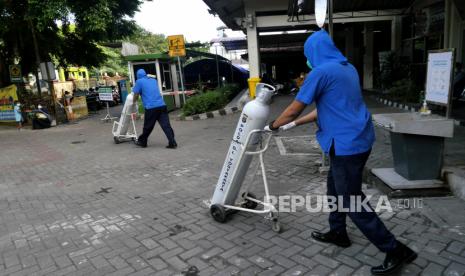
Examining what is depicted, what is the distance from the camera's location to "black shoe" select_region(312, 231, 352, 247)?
10.5ft

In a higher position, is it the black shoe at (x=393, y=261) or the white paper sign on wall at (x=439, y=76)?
the white paper sign on wall at (x=439, y=76)

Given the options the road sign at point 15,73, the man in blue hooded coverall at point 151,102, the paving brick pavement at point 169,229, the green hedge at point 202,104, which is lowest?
the paving brick pavement at point 169,229

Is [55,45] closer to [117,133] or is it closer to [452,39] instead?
Answer: [117,133]

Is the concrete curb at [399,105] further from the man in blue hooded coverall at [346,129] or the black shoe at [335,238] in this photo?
the man in blue hooded coverall at [346,129]

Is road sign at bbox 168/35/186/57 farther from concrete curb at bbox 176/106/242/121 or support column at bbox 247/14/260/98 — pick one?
support column at bbox 247/14/260/98

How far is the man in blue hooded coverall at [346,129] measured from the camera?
106 inches

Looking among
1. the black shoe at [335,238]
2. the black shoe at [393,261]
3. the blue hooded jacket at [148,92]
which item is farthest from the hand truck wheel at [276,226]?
the blue hooded jacket at [148,92]

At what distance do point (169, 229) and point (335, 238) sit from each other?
5.34ft

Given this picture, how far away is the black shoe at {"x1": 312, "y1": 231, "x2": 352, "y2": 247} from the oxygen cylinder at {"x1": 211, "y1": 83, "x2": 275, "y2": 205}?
36.2 inches

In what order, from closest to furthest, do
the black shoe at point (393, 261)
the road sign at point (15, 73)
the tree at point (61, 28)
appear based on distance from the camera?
the black shoe at point (393, 261) < the tree at point (61, 28) < the road sign at point (15, 73)

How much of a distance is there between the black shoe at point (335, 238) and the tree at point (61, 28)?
33.7 ft

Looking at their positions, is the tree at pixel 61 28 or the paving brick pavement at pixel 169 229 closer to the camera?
the paving brick pavement at pixel 169 229

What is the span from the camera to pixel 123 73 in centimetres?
4506

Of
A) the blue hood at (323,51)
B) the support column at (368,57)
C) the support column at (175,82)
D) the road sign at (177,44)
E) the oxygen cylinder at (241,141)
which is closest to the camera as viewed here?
the blue hood at (323,51)
